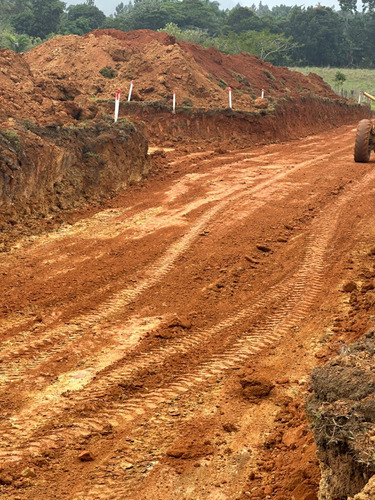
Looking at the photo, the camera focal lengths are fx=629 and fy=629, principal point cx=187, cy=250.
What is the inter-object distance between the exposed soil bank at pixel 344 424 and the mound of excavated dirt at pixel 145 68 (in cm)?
Answer: 1960

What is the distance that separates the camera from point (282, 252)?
987cm

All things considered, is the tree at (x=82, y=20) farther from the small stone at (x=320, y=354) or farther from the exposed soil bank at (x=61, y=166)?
the small stone at (x=320, y=354)

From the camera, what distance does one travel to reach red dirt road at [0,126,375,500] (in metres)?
4.62

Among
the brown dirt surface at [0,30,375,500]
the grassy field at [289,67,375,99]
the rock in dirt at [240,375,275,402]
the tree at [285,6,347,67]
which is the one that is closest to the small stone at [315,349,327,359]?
the brown dirt surface at [0,30,375,500]

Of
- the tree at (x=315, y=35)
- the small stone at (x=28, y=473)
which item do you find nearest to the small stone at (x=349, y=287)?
the small stone at (x=28, y=473)

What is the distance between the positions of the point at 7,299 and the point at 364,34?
78482 millimetres

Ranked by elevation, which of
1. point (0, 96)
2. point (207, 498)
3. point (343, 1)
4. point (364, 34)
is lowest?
point (207, 498)

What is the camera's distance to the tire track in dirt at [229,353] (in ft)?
16.5

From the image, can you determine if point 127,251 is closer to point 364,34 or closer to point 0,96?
point 0,96

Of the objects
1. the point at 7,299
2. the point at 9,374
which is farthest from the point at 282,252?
the point at 9,374

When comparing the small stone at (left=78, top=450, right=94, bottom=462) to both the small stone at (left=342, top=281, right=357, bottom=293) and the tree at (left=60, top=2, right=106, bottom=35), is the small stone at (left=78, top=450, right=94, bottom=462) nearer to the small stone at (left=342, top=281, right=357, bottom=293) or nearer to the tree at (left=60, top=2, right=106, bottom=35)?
the small stone at (left=342, top=281, right=357, bottom=293)

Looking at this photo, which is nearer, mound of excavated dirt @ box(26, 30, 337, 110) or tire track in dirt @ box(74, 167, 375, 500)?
tire track in dirt @ box(74, 167, 375, 500)

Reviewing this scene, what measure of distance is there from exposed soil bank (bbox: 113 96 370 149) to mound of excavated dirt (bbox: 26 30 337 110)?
1.25 metres

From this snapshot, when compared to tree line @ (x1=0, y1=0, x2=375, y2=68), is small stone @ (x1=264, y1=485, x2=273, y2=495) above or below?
below
